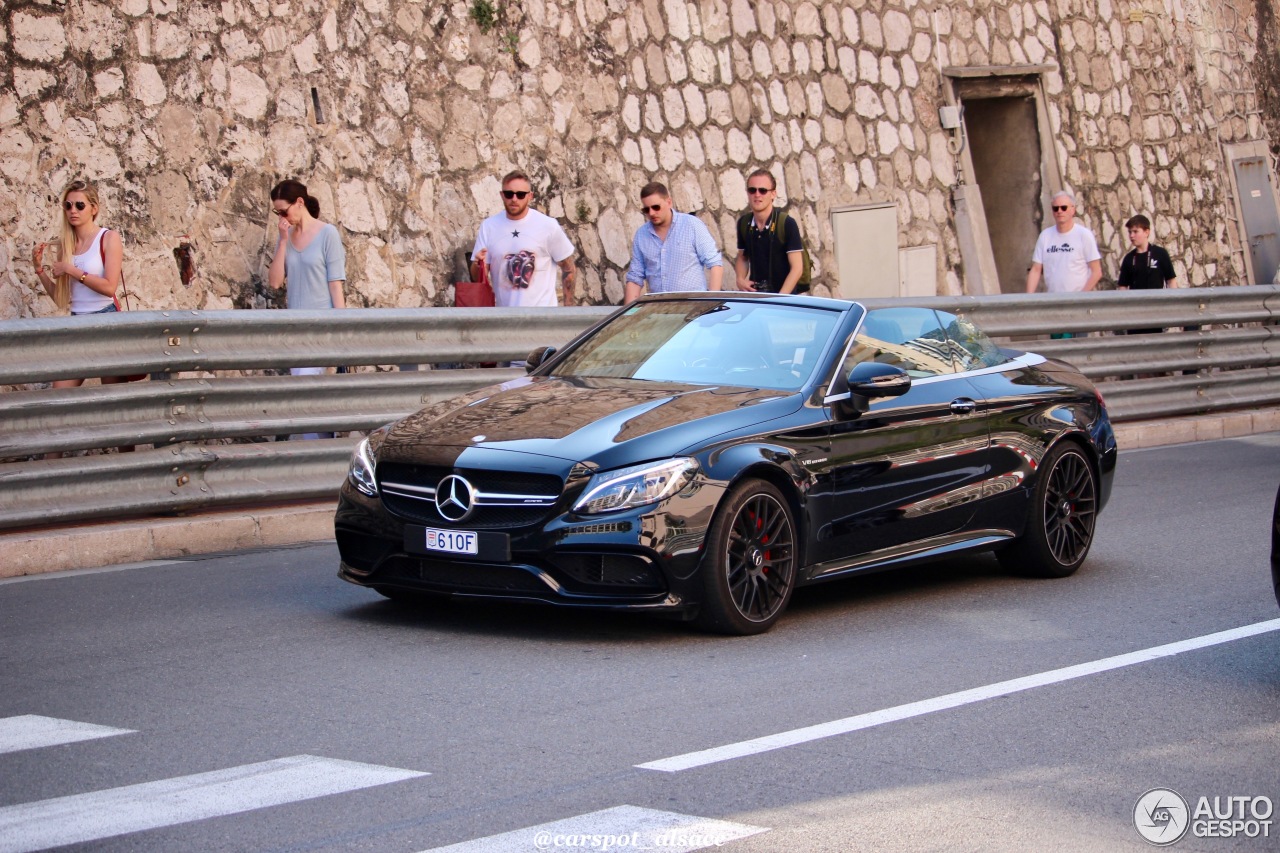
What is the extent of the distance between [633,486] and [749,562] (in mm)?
646

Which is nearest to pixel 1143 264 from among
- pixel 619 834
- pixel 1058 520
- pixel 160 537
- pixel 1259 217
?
pixel 1058 520

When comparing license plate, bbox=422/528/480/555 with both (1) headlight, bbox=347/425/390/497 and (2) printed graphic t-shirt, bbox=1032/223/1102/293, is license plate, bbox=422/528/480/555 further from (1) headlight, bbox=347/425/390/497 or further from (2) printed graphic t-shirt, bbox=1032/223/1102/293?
(2) printed graphic t-shirt, bbox=1032/223/1102/293

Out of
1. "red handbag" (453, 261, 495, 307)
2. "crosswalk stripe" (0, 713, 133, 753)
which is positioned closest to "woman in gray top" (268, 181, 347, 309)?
"red handbag" (453, 261, 495, 307)

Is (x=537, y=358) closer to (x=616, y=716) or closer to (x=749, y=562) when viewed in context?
(x=749, y=562)

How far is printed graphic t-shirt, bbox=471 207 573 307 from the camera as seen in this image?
526 inches

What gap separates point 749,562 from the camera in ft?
23.6

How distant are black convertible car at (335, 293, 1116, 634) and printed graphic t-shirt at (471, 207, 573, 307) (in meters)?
4.52

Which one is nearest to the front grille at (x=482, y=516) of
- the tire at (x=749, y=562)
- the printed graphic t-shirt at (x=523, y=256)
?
the tire at (x=749, y=562)

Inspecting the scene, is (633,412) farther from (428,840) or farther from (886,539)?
(428,840)

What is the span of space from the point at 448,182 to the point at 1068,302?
5.67 metres

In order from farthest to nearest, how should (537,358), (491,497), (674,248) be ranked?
(674,248)
(537,358)
(491,497)

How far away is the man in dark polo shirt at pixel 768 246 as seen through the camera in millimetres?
13727

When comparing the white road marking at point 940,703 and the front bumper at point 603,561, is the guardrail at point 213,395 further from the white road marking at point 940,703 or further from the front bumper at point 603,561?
the white road marking at point 940,703

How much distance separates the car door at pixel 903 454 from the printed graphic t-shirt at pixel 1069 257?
8847 millimetres
